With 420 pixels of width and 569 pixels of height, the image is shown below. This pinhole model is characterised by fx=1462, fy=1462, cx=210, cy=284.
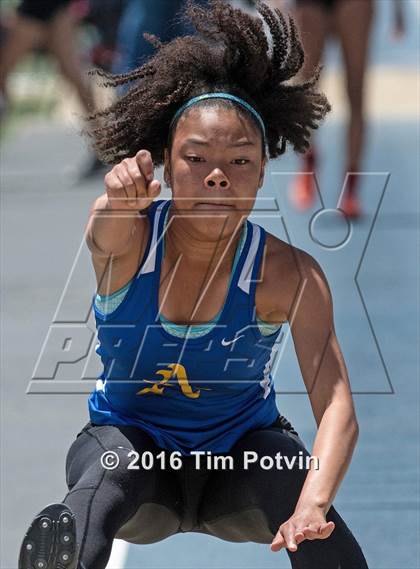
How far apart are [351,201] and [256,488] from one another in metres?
4.81

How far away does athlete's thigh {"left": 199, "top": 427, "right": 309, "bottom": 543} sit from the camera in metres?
3.32

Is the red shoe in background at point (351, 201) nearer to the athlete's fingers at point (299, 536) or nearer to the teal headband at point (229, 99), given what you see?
the teal headband at point (229, 99)

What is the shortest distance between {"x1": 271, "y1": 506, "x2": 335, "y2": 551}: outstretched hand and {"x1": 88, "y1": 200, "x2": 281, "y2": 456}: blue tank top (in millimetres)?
507

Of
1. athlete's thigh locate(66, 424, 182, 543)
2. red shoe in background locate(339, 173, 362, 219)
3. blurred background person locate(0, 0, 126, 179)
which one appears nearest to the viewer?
athlete's thigh locate(66, 424, 182, 543)

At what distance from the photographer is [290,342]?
20.4ft

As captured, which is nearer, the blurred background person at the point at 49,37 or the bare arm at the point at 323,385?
the bare arm at the point at 323,385

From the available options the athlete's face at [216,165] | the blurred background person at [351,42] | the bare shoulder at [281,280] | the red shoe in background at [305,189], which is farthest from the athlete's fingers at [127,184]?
the red shoe in background at [305,189]

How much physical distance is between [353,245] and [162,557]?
3.85 metres

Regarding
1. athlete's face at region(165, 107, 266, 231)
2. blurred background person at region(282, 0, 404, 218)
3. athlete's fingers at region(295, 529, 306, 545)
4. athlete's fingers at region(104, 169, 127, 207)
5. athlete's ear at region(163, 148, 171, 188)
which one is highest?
athlete's fingers at region(104, 169, 127, 207)

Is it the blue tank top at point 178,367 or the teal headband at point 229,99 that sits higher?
the teal headband at point 229,99

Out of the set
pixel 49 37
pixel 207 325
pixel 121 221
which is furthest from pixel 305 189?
pixel 121 221

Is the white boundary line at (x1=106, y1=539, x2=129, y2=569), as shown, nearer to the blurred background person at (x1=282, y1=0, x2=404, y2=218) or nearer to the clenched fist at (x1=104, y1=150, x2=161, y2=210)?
the clenched fist at (x1=104, y1=150, x2=161, y2=210)

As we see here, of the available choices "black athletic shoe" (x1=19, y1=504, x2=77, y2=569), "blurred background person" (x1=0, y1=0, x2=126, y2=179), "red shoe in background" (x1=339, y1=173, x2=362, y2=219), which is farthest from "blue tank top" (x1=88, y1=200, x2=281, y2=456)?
"blurred background person" (x1=0, y1=0, x2=126, y2=179)

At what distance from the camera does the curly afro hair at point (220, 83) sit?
3586mm
